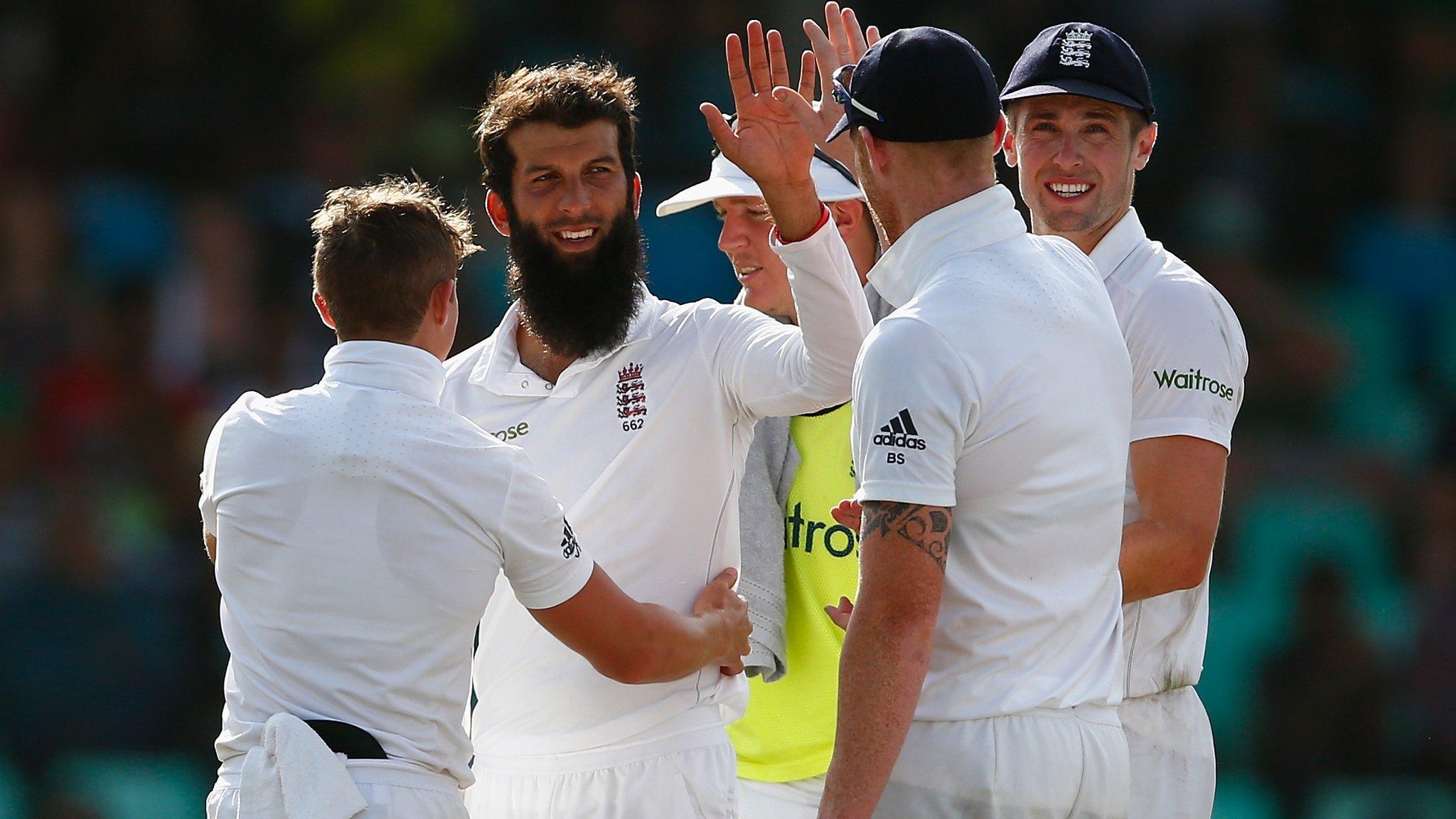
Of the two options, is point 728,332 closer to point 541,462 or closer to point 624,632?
Answer: point 541,462

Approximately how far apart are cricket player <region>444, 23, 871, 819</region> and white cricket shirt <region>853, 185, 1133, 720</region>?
1.68 ft

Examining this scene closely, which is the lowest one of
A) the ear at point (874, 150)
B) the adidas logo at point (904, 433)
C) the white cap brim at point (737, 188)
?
the adidas logo at point (904, 433)

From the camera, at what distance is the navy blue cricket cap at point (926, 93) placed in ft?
8.78

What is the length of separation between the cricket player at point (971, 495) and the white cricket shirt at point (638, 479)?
56cm

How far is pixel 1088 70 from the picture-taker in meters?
3.62

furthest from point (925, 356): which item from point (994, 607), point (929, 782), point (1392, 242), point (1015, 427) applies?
point (1392, 242)

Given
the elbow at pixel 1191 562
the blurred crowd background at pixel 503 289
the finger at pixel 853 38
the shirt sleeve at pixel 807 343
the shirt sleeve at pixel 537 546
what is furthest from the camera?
the blurred crowd background at pixel 503 289

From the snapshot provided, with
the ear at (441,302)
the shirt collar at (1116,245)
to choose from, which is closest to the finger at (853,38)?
the shirt collar at (1116,245)

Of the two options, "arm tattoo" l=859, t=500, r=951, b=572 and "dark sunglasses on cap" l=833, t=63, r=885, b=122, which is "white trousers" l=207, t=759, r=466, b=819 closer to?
"arm tattoo" l=859, t=500, r=951, b=572

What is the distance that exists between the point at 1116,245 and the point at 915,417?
123 centimetres

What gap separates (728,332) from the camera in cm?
349

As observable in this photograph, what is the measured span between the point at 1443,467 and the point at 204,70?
6524mm

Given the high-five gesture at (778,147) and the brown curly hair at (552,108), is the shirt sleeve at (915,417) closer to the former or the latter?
the high-five gesture at (778,147)

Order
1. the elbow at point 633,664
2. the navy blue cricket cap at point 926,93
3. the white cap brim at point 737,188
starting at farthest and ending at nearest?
the white cap brim at point 737,188
the elbow at point 633,664
the navy blue cricket cap at point 926,93
